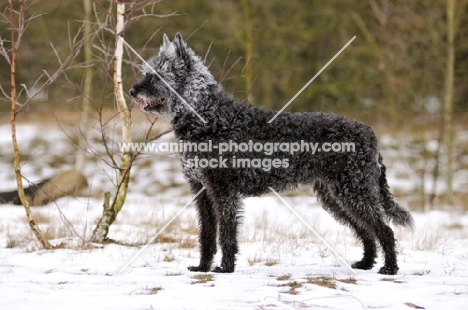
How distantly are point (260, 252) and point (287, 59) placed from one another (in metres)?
13.2

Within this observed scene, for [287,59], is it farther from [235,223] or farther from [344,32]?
[235,223]

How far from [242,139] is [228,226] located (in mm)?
811

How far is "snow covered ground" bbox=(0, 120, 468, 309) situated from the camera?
3.85m

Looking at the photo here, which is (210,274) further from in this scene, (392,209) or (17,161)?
(17,161)

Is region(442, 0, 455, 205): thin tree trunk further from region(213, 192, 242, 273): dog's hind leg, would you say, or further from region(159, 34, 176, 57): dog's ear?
region(159, 34, 176, 57): dog's ear

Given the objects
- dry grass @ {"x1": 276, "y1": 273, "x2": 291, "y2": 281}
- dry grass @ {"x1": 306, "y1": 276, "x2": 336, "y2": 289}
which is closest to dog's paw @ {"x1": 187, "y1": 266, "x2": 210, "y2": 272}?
dry grass @ {"x1": 276, "y1": 273, "x2": 291, "y2": 281}

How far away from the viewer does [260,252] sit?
19.3 feet

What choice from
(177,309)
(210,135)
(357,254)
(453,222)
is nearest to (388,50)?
(453,222)

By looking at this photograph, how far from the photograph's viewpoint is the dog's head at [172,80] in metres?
4.95

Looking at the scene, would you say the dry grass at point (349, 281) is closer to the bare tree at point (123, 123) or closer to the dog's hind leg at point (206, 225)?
the dog's hind leg at point (206, 225)

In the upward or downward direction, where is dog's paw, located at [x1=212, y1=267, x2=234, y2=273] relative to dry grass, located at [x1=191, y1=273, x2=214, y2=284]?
upward

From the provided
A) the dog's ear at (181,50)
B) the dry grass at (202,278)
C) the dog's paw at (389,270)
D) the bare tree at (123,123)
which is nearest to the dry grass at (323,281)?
the dog's paw at (389,270)

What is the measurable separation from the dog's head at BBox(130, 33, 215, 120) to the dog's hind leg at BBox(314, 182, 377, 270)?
1.59 meters

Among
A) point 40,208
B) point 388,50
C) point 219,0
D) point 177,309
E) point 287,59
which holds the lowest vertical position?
point 177,309
